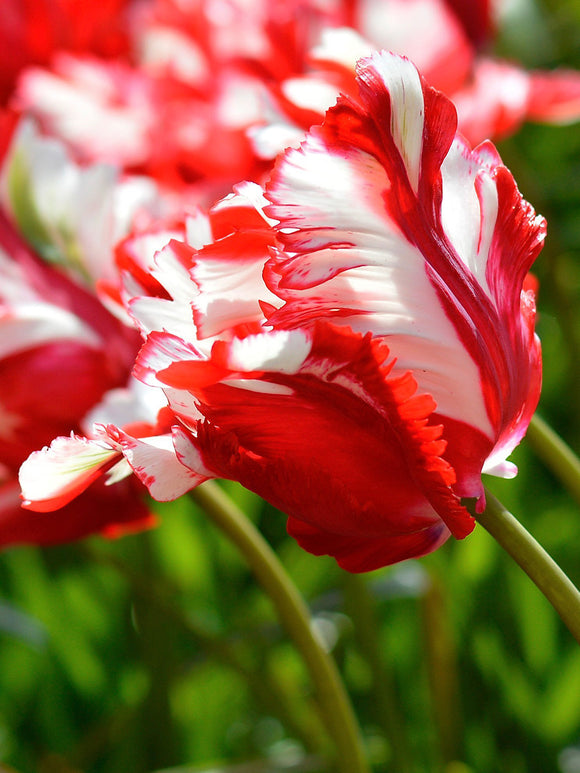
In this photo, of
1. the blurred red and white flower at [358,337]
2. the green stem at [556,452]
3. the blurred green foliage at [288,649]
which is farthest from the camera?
the blurred green foliage at [288,649]

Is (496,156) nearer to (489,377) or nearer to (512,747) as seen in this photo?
(489,377)

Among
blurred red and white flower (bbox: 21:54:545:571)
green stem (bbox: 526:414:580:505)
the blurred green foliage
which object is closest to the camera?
blurred red and white flower (bbox: 21:54:545:571)

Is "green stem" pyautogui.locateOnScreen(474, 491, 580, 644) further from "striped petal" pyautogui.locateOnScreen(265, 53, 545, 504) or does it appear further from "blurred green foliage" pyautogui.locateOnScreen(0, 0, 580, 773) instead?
"blurred green foliage" pyautogui.locateOnScreen(0, 0, 580, 773)

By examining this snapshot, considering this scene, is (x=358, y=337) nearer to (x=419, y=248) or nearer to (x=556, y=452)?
(x=419, y=248)

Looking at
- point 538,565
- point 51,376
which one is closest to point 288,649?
point 51,376

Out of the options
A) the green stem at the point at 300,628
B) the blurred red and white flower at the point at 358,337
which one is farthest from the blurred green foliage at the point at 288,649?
the blurred red and white flower at the point at 358,337

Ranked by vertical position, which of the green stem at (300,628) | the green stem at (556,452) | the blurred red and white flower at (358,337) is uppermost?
the blurred red and white flower at (358,337)

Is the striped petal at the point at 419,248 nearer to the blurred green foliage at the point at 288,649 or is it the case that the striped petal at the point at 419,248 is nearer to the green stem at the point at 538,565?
the green stem at the point at 538,565

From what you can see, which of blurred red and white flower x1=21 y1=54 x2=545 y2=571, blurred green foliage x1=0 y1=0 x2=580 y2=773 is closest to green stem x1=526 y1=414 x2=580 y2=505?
blurred red and white flower x1=21 y1=54 x2=545 y2=571
